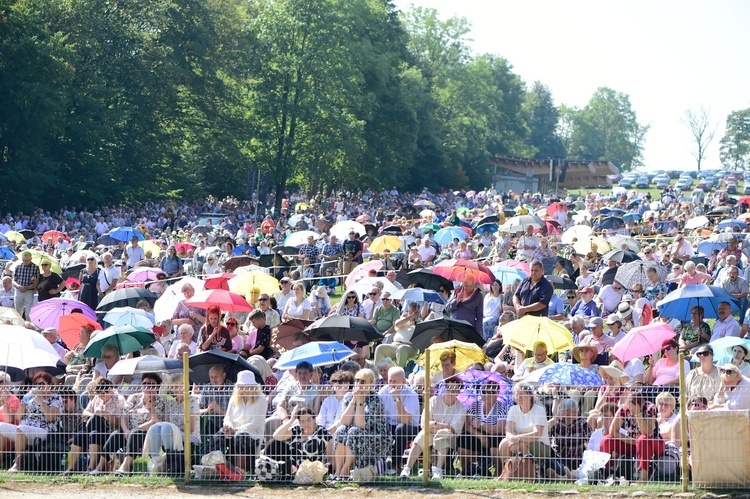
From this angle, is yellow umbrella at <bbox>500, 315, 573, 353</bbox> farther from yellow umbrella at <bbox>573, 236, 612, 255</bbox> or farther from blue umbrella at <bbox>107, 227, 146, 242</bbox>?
blue umbrella at <bbox>107, 227, 146, 242</bbox>

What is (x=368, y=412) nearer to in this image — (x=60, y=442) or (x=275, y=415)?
(x=275, y=415)

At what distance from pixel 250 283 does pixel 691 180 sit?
93004 millimetres

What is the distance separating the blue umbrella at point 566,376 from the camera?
11500 millimetres

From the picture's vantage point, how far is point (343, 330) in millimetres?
15023

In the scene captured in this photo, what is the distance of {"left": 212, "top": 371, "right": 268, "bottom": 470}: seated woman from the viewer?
37.6 ft

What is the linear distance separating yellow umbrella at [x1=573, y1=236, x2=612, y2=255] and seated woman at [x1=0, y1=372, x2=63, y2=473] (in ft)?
48.3

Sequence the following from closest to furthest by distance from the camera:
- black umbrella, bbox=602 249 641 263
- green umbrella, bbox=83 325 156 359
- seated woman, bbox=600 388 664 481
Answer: seated woman, bbox=600 388 664 481
green umbrella, bbox=83 325 156 359
black umbrella, bbox=602 249 641 263

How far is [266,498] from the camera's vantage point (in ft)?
35.3

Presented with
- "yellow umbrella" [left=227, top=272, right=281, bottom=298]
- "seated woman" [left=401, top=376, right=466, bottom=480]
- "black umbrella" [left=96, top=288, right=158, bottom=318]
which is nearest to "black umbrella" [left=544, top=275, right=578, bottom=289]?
"yellow umbrella" [left=227, top=272, right=281, bottom=298]

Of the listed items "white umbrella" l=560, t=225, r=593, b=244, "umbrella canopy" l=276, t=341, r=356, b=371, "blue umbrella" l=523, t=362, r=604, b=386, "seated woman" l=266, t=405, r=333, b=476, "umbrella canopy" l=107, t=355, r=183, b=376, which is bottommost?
"seated woman" l=266, t=405, r=333, b=476

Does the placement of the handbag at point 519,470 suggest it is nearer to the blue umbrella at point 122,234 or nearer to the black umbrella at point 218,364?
the black umbrella at point 218,364

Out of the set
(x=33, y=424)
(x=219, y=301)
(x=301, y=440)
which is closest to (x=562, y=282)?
(x=219, y=301)

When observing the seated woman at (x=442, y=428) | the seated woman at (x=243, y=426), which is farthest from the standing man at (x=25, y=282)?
the seated woman at (x=442, y=428)

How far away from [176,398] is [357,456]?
78.8 inches
